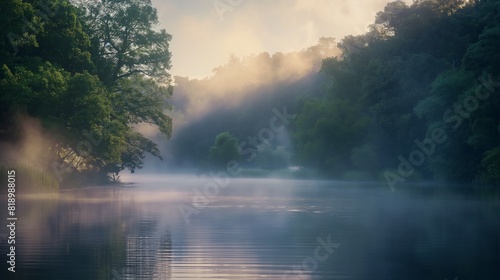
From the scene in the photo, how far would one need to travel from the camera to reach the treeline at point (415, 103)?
79312mm

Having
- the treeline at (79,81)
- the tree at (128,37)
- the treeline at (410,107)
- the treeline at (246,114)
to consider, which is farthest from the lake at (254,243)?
the treeline at (246,114)

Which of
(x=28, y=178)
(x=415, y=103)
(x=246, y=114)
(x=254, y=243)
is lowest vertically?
(x=254, y=243)

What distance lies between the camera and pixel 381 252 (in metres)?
21.5

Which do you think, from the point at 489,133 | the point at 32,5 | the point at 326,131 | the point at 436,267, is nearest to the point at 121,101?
the point at 32,5

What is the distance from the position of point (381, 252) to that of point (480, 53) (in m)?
64.1

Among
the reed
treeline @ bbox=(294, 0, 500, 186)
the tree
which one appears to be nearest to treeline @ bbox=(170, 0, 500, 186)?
treeline @ bbox=(294, 0, 500, 186)

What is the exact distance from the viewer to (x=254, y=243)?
23.7m

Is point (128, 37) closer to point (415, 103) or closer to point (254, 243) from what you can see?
point (415, 103)

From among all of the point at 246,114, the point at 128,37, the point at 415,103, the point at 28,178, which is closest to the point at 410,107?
the point at 415,103

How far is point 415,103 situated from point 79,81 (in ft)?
174

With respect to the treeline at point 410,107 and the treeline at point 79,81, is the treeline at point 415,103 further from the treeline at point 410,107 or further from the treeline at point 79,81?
the treeline at point 79,81

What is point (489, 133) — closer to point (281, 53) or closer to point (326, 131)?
point (326, 131)

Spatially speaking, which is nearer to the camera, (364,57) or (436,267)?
(436,267)

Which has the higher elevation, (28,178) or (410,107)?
(410,107)
